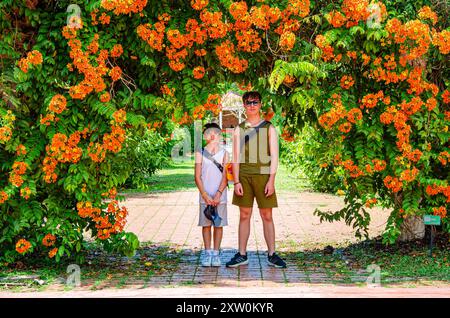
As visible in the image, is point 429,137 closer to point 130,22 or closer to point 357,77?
point 357,77

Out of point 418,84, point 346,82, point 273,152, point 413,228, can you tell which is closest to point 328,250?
point 413,228

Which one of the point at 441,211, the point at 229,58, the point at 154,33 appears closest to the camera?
the point at 154,33

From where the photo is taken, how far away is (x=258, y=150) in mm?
7344

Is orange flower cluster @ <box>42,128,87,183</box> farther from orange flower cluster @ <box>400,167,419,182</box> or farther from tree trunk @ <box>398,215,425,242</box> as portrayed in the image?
tree trunk @ <box>398,215,425,242</box>

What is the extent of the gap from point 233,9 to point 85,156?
2130 mm

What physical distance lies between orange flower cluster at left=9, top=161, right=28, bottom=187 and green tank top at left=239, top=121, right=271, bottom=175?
7.70ft

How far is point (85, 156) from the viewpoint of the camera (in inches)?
269

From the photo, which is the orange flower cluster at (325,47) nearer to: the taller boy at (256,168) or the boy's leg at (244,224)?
the taller boy at (256,168)

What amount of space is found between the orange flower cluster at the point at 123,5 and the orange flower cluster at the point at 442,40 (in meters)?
2.99

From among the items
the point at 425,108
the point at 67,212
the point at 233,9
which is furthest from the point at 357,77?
the point at 67,212

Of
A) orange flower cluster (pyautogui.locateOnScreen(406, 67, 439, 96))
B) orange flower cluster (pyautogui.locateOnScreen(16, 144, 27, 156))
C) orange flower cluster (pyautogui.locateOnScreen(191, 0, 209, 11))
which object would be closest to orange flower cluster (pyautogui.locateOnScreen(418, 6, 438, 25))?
orange flower cluster (pyautogui.locateOnScreen(406, 67, 439, 96))

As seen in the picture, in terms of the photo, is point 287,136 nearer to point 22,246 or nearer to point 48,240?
point 48,240

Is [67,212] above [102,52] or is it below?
below

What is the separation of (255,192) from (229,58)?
60.6 inches
